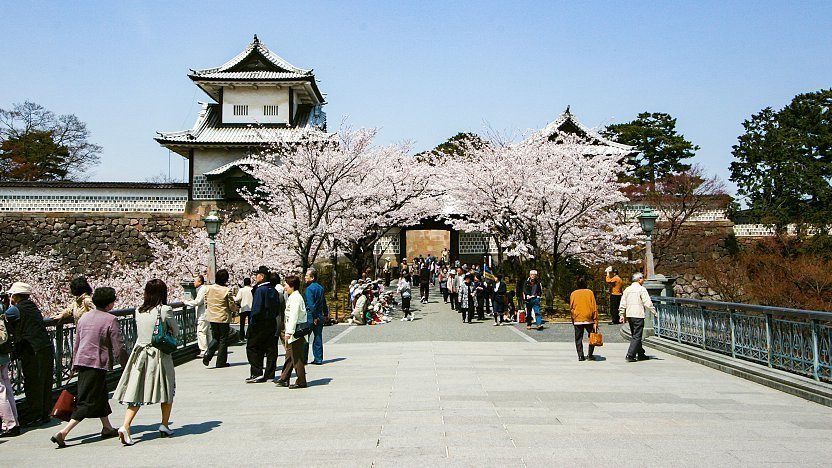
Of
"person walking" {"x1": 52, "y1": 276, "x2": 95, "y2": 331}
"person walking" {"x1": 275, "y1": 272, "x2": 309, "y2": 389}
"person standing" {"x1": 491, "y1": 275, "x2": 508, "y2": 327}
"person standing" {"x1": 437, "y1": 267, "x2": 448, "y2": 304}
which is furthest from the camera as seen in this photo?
"person standing" {"x1": 437, "y1": 267, "x2": 448, "y2": 304}

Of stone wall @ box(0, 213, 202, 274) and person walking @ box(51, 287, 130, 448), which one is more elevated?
stone wall @ box(0, 213, 202, 274)

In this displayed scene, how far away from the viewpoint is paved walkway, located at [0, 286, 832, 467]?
20.1 feet

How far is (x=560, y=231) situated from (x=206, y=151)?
2174 cm

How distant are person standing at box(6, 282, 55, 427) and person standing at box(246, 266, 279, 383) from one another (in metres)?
3.35

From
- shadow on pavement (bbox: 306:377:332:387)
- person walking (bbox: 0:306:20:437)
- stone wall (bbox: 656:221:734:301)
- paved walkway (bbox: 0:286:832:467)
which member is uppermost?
stone wall (bbox: 656:221:734:301)

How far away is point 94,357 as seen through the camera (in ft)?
22.0

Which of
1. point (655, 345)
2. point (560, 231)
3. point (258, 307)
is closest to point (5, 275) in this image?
point (560, 231)

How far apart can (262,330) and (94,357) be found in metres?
4.42

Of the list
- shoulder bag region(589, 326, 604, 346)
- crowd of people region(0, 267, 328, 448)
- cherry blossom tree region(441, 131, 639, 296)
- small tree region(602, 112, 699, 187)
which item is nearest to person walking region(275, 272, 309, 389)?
crowd of people region(0, 267, 328, 448)

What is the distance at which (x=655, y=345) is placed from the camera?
15.5m

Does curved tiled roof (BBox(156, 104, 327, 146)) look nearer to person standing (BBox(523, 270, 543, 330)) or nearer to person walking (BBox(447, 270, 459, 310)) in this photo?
person walking (BBox(447, 270, 459, 310))

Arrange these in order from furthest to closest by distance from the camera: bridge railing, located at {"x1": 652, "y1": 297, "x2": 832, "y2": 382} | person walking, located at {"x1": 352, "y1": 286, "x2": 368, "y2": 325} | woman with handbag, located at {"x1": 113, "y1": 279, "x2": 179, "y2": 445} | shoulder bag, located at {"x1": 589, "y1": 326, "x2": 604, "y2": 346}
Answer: person walking, located at {"x1": 352, "y1": 286, "x2": 368, "y2": 325} < shoulder bag, located at {"x1": 589, "y1": 326, "x2": 604, "y2": 346} < bridge railing, located at {"x1": 652, "y1": 297, "x2": 832, "y2": 382} < woman with handbag, located at {"x1": 113, "y1": 279, "x2": 179, "y2": 445}

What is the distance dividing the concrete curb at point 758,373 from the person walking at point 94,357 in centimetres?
831

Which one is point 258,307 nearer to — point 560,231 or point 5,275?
point 560,231
